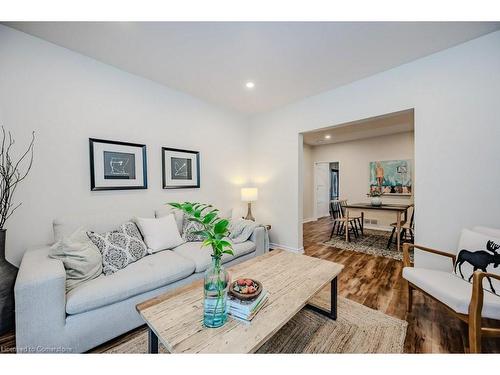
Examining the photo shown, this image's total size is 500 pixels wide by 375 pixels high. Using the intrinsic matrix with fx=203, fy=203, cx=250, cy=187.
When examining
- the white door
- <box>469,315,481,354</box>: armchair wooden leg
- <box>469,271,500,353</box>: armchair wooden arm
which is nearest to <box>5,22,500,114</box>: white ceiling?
<box>469,271,500,353</box>: armchair wooden arm

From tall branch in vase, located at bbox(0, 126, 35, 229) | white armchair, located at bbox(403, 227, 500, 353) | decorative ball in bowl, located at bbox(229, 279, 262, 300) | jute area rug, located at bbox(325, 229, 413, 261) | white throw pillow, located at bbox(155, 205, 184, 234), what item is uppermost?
tall branch in vase, located at bbox(0, 126, 35, 229)

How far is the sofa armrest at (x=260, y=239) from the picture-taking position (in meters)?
2.78

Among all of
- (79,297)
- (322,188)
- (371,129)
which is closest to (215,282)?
(79,297)

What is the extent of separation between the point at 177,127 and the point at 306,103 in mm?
2067

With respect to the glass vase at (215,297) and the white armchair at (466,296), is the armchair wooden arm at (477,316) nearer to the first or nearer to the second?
the white armchair at (466,296)

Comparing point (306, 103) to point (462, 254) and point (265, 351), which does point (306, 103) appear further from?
point (265, 351)

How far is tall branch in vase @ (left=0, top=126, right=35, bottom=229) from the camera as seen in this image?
1.75 meters

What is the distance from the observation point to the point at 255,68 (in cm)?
241

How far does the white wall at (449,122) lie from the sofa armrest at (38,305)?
3343 millimetres

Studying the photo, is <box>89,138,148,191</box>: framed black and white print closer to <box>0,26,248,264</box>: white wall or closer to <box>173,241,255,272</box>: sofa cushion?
<box>0,26,248,264</box>: white wall

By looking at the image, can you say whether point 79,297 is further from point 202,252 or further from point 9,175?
point 9,175

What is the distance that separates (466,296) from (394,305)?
708mm

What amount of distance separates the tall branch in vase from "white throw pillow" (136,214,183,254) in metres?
1.01

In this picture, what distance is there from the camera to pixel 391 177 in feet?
17.0
